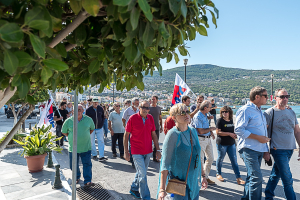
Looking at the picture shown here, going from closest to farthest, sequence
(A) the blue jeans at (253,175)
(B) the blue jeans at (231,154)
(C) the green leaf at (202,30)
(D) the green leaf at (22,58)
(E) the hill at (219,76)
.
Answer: (D) the green leaf at (22,58) < (C) the green leaf at (202,30) < (A) the blue jeans at (253,175) < (B) the blue jeans at (231,154) < (E) the hill at (219,76)

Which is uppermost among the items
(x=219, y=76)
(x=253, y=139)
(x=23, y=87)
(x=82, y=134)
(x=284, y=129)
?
(x=219, y=76)

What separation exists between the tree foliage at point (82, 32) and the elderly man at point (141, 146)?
8.65 feet

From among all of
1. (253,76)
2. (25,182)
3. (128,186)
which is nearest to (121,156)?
(128,186)

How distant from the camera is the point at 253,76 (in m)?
104

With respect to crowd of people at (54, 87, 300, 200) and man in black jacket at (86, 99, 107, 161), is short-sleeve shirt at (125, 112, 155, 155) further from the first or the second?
man in black jacket at (86, 99, 107, 161)

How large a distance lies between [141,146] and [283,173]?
2606 mm

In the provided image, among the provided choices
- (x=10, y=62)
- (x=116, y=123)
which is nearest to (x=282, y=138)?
(x=10, y=62)

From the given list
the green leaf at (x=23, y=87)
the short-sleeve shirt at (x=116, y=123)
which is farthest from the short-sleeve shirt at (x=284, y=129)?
the short-sleeve shirt at (x=116, y=123)

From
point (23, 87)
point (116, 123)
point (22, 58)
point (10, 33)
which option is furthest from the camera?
point (116, 123)

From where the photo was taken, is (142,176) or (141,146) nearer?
(142,176)

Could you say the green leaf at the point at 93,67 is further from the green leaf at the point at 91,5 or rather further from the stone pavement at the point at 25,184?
the stone pavement at the point at 25,184

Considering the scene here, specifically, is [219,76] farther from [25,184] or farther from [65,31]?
[65,31]

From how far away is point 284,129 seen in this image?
376 cm

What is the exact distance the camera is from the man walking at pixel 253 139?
3400mm
